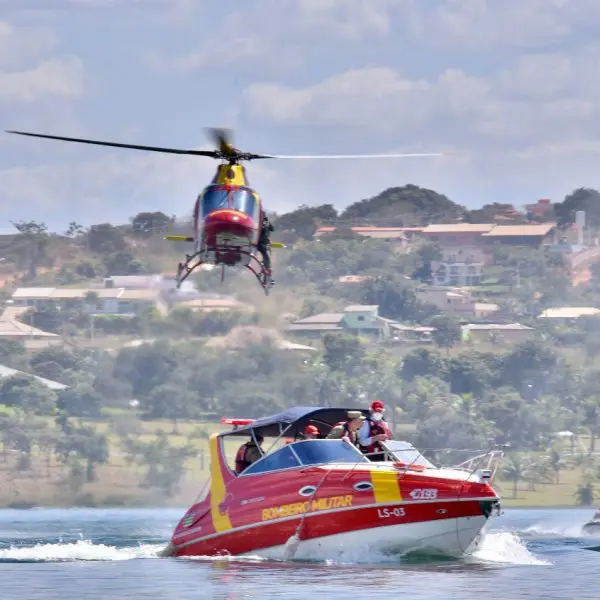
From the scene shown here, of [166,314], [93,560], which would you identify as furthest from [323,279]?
[93,560]

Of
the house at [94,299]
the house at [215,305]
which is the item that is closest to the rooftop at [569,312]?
the house at [94,299]

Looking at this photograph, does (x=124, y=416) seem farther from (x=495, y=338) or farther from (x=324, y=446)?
(x=324, y=446)

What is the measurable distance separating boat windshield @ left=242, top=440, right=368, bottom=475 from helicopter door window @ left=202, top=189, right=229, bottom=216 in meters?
20.8

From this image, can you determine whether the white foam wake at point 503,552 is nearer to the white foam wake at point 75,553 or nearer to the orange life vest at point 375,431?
the orange life vest at point 375,431

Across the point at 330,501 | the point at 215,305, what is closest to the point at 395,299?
the point at 215,305

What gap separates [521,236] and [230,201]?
121003mm

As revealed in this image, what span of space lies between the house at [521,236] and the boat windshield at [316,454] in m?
137

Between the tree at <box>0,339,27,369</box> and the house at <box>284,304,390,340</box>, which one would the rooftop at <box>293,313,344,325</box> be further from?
the tree at <box>0,339,27,369</box>

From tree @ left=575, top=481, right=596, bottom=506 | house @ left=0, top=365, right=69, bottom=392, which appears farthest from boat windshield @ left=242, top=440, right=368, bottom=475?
house @ left=0, top=365, right=69, bottom=392

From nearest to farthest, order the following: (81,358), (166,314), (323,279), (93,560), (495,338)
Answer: (93,560), (166,314), (81,358), (323,279), (495,338)

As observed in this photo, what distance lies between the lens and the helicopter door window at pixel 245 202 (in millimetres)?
78938

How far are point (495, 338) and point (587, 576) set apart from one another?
428 ft

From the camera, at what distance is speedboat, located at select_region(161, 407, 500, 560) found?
56.6 metres

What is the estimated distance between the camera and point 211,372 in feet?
486
